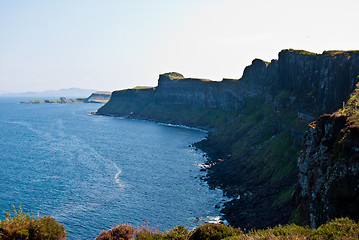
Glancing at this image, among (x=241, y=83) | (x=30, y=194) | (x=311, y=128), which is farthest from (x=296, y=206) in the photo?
(x=241, y=83)

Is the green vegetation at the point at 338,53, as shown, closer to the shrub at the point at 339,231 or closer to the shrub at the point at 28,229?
the shrub at the point at 339,231

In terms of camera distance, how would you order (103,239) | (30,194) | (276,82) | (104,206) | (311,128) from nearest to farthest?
(103,239) → (311,128) → (104,206) → (30,194) → (276,82)

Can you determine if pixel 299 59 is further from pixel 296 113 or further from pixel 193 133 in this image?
pixel 193 133

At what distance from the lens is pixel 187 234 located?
3328 centimetres

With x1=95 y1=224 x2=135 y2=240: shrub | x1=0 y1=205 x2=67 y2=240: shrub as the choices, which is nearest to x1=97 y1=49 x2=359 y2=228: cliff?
x1=95 y1=224 x2=135 y2=240: shrub

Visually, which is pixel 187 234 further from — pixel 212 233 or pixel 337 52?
pixel 337 52

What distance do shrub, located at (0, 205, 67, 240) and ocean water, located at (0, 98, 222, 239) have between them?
13.9m

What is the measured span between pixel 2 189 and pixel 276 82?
10626 cm

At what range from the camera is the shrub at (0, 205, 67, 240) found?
28.9m

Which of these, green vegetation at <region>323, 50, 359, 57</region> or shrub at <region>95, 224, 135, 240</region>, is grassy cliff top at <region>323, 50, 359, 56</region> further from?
shrub at <region>95, 224, 135, 240</region>

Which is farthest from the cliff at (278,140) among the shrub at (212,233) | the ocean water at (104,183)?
the shrub at (212,233)

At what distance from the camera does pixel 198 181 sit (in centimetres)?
9519

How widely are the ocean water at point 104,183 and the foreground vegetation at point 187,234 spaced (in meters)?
11.5

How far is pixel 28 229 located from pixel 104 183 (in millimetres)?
63438
